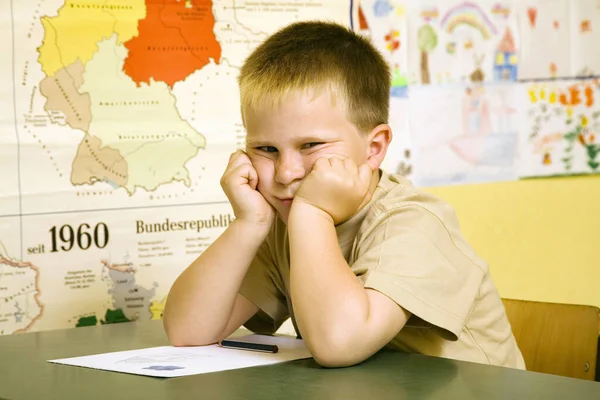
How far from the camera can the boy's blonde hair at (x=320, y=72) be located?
4.05 feet

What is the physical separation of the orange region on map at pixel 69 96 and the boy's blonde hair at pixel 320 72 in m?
0.72

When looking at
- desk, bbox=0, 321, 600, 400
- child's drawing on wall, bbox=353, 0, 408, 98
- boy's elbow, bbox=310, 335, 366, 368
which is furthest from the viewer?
child's drawing on wall, bbox=353, 0, 408, 98

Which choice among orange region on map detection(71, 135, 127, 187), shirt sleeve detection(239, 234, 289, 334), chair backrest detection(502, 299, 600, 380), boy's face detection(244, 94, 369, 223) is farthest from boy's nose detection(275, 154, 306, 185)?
orange region on map detection(71, 135, 127, 187)

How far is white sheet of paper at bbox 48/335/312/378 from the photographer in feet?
3.34

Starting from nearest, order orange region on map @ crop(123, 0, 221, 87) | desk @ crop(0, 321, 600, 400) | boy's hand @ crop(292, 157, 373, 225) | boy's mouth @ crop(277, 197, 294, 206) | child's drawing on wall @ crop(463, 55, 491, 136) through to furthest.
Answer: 1. desk @ crop(0, 321, 600, 400)
2. boy's hand @ crop(292, 157, 373, 225)
3. boy's mouth @ crop(277, 197, 294, 206)
4. orange region on map @ crop(123, 0, 221, 87)
5. child's drawing on wall @ crop(463, 55, 491, 136)

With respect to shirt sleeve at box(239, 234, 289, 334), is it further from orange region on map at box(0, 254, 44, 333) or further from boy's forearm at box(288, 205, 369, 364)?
orange region on map at box(0, 254, 44, 333)

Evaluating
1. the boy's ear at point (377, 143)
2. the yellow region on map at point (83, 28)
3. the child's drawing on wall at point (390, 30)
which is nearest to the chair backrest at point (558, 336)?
the boy's ear at point (377, 143)

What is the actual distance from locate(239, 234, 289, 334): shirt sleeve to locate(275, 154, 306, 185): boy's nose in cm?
25

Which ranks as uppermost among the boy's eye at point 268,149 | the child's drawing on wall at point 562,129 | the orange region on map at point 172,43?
the orange region on map at point 172,43

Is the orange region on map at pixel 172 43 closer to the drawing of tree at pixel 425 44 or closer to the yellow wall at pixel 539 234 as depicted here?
the drawing of tree at pixel 425 44

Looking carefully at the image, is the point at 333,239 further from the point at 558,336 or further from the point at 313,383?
the point at 558,336

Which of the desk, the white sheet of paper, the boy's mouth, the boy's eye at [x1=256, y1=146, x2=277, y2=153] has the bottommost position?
the white sheet of paper

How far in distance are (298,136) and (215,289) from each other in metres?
0.29

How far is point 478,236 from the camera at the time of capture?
2475 mm
